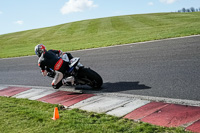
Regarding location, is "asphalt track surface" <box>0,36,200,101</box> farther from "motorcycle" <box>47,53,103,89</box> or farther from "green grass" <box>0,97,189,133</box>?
"green grass" <box>0,97,189,133</box>

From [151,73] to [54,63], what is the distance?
319cm

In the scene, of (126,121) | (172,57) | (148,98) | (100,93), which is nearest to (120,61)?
(172,57)

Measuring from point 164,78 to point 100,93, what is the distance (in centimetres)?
198

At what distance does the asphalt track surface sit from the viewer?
20.2 feet

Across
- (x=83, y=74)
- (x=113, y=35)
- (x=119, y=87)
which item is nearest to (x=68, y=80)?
(x=83, y=74)

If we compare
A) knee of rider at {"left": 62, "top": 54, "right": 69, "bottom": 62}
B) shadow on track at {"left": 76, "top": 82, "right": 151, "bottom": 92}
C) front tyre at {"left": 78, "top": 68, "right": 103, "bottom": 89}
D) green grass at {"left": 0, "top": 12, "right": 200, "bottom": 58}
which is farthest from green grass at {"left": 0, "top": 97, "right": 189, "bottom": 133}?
green grass at {"left": 0, "top": 12, "right": 200, "bottom": 58}

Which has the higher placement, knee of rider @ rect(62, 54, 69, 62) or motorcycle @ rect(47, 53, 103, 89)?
knee of rider @ rect(62, 54, 69, 62)

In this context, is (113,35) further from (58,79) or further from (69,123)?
(69,123)

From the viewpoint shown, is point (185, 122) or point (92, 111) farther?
point (92, 111)

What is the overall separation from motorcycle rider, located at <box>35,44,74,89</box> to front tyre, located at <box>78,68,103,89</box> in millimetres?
376

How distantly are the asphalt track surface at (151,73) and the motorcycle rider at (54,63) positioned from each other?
2.70 ft

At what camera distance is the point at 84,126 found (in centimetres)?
427

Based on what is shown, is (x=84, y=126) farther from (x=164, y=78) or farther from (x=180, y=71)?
(x=180, y=71)

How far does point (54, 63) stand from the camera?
7055mm
